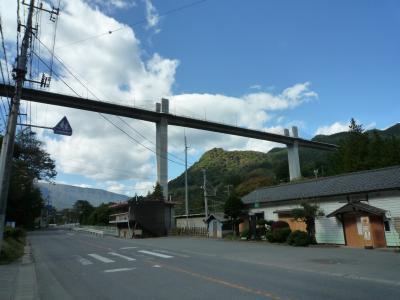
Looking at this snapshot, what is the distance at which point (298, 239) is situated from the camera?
2442 cm

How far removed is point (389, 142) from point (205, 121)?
29.6m

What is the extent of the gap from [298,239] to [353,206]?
170 inches

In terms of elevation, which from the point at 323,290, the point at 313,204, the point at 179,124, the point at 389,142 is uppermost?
the point at 179,124

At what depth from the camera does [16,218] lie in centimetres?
6556

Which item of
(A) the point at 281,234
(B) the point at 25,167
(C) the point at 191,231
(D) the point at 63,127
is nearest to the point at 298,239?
(A) the point at 281,234

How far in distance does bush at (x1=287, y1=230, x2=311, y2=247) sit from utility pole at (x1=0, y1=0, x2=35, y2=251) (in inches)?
712

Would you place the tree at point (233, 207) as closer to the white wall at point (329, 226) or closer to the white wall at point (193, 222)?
the white wall at point (329, 226)

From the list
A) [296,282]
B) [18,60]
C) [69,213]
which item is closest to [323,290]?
[296,282]

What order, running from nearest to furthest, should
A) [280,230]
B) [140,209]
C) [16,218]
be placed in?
[280,230]
[140,209]
[16,218]

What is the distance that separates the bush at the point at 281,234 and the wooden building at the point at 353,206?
2410 mm

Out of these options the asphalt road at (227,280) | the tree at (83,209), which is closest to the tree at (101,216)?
the tree at (83,209)

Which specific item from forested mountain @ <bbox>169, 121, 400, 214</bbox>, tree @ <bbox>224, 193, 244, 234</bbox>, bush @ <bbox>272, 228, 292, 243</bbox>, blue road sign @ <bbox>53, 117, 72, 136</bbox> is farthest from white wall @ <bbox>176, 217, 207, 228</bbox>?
blue road sign @ <bbox>53, 117, 72, 136</bbox>

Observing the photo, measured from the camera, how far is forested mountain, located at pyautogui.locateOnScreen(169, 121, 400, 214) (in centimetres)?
5144

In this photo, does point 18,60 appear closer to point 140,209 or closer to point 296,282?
point 296,282
